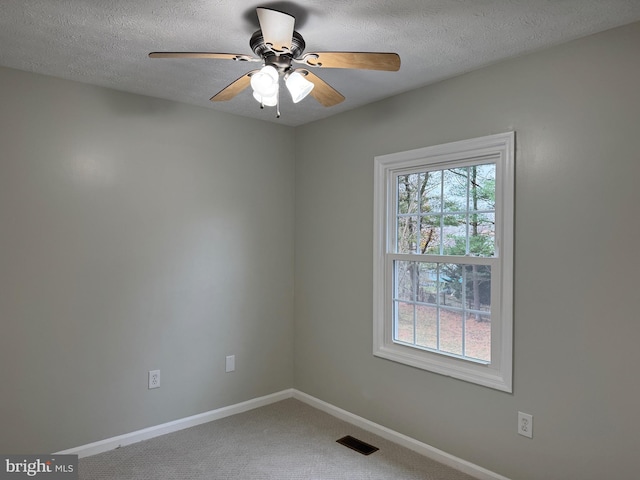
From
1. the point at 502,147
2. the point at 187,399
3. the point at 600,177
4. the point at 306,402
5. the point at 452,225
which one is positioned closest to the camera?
the point at 600,177

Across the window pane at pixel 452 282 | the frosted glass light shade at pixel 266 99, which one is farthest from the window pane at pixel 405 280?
the frosted glass light shade at pixel 266 99

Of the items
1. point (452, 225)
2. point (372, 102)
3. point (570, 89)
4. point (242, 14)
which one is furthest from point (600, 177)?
point (242, 14)

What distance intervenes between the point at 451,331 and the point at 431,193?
3.00 feet

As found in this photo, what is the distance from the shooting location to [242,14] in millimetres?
1937

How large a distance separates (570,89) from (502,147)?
42 centimetres

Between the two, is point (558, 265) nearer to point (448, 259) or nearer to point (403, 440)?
point (448, 259)

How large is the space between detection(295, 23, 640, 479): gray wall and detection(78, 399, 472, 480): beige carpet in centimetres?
24

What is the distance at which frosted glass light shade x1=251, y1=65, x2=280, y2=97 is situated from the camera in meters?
1.85

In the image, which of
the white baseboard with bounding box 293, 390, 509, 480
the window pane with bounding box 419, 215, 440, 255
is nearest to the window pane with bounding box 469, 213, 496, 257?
the window pane with bounding box 419, 215, 440, 255

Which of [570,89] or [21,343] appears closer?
[570,89]

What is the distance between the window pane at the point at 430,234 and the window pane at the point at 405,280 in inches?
6.3

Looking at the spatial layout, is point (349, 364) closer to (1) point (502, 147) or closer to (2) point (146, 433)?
(2) point (146, 433)

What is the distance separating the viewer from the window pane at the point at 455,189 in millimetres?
2740

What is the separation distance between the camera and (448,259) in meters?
2.80
